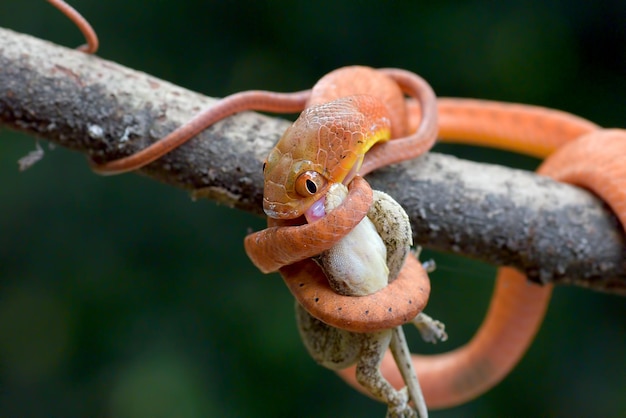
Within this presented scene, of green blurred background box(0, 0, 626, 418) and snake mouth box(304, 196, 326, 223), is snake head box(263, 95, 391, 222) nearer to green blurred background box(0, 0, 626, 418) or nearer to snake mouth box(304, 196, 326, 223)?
snake mouth box(304, 196, 326, 223)

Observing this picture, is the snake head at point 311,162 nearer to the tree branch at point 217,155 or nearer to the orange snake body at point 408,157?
the orange snake body at point 408,157

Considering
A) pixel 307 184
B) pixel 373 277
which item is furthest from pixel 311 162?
pixel 373 277

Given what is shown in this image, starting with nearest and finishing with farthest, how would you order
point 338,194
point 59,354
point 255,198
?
point 338,194 < point 255,198 < point 59,354

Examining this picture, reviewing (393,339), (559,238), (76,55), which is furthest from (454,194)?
(76,55)

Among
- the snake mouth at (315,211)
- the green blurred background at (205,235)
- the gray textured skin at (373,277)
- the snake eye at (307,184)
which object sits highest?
the snake eye at (307,184)

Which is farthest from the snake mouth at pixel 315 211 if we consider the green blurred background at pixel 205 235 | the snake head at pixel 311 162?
the green blurred background at pixel 205 235

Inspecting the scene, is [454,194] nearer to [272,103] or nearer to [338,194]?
[272,103]

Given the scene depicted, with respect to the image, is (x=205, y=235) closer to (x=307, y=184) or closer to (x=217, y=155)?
(x=217, y=155)
